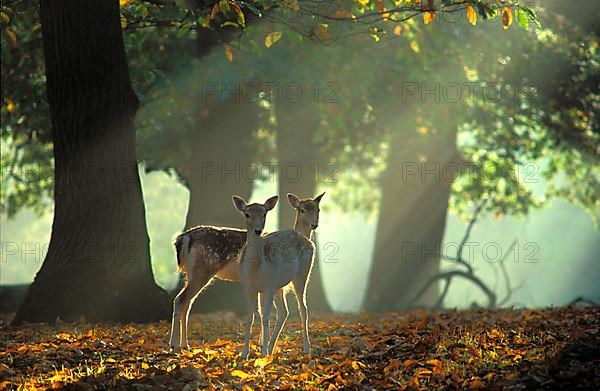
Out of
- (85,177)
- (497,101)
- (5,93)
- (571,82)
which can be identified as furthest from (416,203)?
(85,177)

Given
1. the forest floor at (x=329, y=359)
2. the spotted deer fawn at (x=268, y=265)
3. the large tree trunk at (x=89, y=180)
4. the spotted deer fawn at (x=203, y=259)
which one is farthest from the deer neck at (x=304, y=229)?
the large tree trunk at (x=89, y=180)

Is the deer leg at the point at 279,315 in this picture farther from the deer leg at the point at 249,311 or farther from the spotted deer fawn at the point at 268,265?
the deer leg at the point at 249,311

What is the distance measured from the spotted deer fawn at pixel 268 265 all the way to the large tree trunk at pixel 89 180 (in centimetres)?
302

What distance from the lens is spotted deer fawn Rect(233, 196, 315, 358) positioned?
9578 millimetres

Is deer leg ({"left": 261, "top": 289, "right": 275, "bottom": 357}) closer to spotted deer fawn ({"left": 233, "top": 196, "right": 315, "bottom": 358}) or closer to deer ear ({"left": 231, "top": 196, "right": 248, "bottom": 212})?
spotted deer fawn ({"left": 233, "top": 196, "right": 315, "bottom": 358})

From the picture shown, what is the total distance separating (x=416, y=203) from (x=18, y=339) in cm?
1779

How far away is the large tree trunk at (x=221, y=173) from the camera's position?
17.9m

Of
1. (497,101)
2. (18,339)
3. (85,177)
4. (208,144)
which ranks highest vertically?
(497,101)

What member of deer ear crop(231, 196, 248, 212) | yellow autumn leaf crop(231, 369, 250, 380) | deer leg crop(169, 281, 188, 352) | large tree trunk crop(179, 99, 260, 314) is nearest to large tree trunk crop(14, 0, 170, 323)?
deer leg crop(169, 281, 188, 352)

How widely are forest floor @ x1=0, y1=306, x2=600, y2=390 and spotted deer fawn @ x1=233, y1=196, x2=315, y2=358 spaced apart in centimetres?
44

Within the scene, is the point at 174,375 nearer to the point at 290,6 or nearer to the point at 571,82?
the point at 290,6

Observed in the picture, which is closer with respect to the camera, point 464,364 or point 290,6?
point 464,364

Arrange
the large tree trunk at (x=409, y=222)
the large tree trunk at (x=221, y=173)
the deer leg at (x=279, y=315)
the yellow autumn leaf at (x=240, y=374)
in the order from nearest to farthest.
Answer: the yellow autumn leaf at (x=240, y=374) < the deer leg at (x=279, y=315) < the large tree trunk at (x=221, y=173) < the large tree trunk at (x=409, y=222)

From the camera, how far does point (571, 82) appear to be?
71.5 feet
